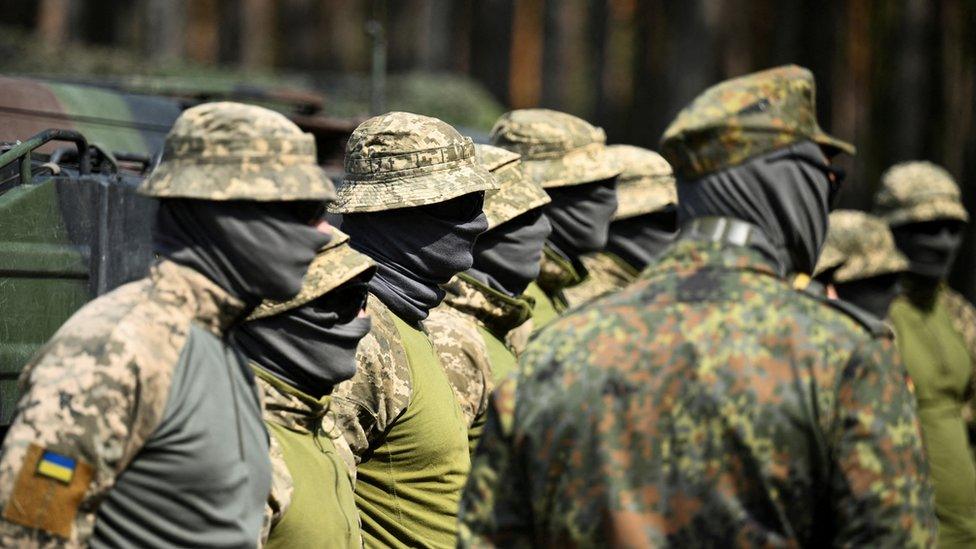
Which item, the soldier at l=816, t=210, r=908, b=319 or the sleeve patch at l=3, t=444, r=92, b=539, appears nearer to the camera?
the sleeve patch at l=3, t=444, r=92, b=539

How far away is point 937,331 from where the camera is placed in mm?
8688

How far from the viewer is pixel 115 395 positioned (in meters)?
2.92

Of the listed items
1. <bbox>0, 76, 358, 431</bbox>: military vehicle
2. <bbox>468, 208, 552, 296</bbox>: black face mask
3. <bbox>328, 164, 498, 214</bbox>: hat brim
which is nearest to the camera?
<bbox>328, 164, 498, 214</bbox>: hat brim

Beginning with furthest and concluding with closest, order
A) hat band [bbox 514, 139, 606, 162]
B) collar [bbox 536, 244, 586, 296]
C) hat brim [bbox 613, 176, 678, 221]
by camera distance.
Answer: hat brim [bbox 613, 176, 678, 221] → hat band [bbox 514, 139, 606, 162] → collar [bbox 536, 244, 586, 296]

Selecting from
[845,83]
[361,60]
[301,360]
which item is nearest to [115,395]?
[301,360]

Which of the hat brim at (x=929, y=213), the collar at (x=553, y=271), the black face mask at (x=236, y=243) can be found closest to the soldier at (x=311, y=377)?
the black face mask at (x=236, y=243)

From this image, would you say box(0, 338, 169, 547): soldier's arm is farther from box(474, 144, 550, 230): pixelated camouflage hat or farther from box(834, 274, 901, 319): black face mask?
box(834, 274, 901, 319): black face mask

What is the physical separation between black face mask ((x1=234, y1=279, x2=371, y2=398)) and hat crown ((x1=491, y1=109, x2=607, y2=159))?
2.82 meters

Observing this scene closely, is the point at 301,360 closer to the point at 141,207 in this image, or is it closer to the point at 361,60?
the point at 141,207

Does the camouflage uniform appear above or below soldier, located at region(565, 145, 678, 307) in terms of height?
above

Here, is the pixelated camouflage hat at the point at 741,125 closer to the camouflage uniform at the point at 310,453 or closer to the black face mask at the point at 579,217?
the camouflage uniform at the point at 310,453

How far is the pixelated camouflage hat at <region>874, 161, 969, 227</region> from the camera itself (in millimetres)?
9094

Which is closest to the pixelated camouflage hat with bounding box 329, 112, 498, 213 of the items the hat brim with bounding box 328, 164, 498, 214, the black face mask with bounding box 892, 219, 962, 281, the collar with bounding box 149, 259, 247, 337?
the hat brim with bounding box 328, 164, 498, 214

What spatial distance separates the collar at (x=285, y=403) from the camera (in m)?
3.86
